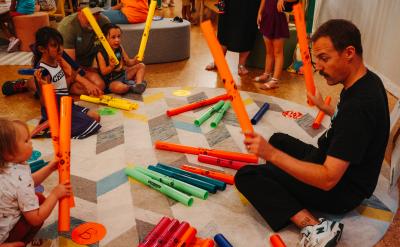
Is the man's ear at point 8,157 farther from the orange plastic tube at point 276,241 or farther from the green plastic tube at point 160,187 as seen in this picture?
the orange plastic tube at point 276,241

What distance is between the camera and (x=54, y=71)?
222 centimetres

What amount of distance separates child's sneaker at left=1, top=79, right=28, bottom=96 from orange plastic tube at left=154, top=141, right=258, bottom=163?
50.5 inches

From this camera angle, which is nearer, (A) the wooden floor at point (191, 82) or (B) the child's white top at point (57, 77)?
(B) the child's white top at point (57, 77)

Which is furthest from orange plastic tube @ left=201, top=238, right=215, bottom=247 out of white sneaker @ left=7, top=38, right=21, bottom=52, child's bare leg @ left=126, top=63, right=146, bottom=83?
white sneaker @ left=7, top=38, right=21, bottom=52

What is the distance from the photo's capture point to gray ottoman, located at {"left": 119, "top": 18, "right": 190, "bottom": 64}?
10.8ft

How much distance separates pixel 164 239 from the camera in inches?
52.9

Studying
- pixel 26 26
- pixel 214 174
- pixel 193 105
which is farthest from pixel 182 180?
pixel 26 26

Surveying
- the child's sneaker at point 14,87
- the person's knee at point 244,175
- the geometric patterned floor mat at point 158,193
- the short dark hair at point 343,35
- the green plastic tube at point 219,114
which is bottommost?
the geometric patterned floor mat at point 158,193

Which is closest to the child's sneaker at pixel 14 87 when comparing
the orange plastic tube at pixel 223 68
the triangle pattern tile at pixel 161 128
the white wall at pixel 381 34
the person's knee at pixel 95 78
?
the person's knee at pixel 95 78

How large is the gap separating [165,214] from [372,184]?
0.83m

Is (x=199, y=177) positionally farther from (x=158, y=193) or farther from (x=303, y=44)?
(x=303, y=44)

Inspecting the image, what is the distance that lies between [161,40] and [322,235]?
2.51 metres

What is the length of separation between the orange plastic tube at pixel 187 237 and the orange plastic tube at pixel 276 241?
0.96ft

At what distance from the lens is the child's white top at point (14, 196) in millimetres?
1156
